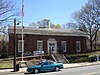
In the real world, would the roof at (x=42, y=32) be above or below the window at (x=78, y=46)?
above

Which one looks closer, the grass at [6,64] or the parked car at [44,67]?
the parked car at [44,67]

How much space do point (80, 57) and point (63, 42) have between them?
8.39m

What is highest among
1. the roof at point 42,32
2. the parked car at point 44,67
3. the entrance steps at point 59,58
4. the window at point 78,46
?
the roof at point 42,32

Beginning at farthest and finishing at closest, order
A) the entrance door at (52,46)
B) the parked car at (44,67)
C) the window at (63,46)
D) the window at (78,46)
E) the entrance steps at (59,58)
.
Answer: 1. the window at (78,46)
2. the window at (63,46)
3. the entrance door at (52,46)
4. the entrance steps at (59,58)
5. the parked car at (44,67)

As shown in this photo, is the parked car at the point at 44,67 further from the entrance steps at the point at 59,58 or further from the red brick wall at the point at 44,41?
the red brick wall at the point at 44,41

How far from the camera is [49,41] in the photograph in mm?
58031

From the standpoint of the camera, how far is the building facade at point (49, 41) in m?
53.8

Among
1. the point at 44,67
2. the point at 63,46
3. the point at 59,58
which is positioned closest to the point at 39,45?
the point at 59,58

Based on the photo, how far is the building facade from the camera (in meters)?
53.8

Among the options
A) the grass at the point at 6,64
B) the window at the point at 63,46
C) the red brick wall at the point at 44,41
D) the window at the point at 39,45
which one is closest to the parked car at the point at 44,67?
the grass at the point at 6,64

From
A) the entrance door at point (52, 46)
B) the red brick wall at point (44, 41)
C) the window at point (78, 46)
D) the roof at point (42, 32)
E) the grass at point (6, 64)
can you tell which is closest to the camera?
the grass at point (6, 64)

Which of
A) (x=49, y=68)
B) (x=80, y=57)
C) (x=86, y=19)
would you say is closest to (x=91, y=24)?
(x=86, y=19)

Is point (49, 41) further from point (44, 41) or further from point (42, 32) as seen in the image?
point (42, 32)

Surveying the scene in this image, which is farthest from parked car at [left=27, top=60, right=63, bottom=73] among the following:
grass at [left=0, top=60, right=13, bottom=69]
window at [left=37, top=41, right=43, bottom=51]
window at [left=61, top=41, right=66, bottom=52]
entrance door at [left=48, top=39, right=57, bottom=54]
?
window at [left=61, top=41, right=66, bottom=52]
